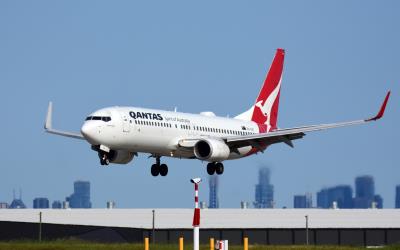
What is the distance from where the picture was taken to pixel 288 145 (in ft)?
314

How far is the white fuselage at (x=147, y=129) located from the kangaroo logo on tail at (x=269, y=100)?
995 centimetres

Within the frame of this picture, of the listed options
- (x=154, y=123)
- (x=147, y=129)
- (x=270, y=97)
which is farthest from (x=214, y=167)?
→ (x=270, y=97)

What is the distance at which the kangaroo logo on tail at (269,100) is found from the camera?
10600 cm

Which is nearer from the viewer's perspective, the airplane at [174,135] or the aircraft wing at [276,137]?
the airplane at [174,135]

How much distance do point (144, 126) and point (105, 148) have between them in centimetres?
298

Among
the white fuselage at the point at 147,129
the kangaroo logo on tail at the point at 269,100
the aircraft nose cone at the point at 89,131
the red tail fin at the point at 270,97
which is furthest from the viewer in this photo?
the red tail fin at the point at 270,97

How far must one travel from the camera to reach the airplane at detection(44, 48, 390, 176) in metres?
84.7

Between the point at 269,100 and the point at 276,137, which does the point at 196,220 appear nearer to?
the point at 276,137

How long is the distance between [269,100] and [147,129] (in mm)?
24475

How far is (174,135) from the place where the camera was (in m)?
89.4

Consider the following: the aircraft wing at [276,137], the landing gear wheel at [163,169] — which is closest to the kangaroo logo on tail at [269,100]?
the aircraft wing at [276,137]

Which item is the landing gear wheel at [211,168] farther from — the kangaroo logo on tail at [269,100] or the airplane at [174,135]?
the kangaroo logo on tail at [269,100]

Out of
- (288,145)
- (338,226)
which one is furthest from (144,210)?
(288,145)

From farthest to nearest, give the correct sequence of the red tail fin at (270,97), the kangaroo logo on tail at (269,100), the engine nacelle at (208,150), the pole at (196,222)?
the red tail fin at (270,97)
the kangaroo logo on tail at (269,100)
the engine nacelle at (208,150)
the pole at (196,222)
